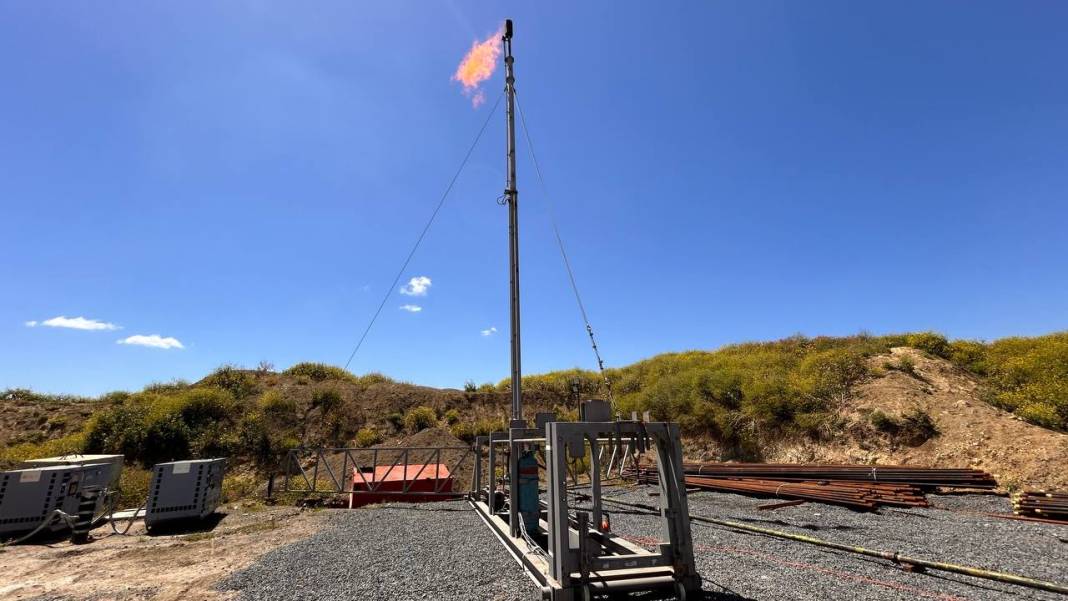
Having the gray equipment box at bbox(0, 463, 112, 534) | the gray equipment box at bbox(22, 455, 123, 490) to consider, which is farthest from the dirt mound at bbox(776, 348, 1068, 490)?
the gray equipment box at bbox(22, 455, 123, 490)

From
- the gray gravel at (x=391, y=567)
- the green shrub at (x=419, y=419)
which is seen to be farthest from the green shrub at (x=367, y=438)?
the gray gravel at (x=391, y=567)

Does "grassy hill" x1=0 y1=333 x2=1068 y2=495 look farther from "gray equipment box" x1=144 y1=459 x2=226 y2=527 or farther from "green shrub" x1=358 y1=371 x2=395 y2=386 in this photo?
"gray equipment box" x1=144 y1=459 x2=226 y2=527

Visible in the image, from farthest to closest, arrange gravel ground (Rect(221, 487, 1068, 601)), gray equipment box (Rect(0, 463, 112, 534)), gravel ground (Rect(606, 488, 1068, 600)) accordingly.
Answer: gray equipment box (Rect(0, 463, 112, 534)) → gravel ground (Rect(221, 487, 1068, 601)) → gravel ground (Rect(606, 488, 1068, 600))

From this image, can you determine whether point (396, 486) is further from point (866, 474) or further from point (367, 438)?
point (866, 474)

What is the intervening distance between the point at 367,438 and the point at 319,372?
10394 mm

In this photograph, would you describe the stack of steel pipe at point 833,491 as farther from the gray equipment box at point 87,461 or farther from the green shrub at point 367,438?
the gray equipment box at point 87,461

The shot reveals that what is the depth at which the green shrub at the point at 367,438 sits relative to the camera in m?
24.8

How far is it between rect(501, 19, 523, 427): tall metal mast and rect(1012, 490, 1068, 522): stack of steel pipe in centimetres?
1290

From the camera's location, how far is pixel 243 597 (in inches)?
257

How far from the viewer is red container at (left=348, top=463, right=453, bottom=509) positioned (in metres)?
15.4

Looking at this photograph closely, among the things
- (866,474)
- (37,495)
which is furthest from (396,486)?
(866,474)

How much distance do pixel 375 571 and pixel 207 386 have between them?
2782 centimetres

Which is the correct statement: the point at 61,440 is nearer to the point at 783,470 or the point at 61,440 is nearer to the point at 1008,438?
the point at 783,470

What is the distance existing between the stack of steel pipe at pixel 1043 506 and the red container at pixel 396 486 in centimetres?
1635
